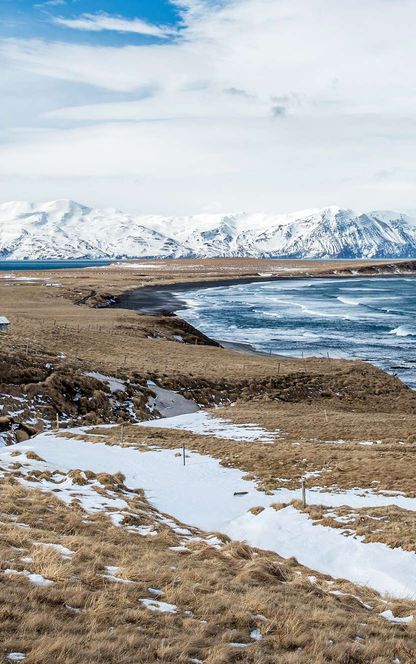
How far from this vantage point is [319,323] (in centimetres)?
9125

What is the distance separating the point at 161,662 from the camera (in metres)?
7.07

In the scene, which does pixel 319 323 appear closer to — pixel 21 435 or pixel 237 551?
pixel 21 435

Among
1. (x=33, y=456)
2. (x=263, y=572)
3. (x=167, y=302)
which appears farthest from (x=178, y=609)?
(x=167, y=302)

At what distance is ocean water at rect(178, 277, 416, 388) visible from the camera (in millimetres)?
66125

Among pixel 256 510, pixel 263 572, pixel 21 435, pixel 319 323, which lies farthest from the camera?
pixel 319 323

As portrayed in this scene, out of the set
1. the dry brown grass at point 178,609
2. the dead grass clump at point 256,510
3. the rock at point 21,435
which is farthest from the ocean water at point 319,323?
the dry brown grass at point 178,609

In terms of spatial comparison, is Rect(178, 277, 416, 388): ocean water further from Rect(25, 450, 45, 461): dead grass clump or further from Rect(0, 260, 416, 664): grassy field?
Rect(25, 450, 45, 461): dead grass clump

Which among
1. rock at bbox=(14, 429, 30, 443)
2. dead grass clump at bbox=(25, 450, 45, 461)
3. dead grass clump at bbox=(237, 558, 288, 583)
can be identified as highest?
dead grass clump at bbox=(237, 558, 288, 583)

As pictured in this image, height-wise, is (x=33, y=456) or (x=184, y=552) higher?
(x=184, y=552)

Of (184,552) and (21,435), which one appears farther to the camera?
(21,435)

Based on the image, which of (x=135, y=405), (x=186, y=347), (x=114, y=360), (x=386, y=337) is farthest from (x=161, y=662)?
(x=386, y=337)

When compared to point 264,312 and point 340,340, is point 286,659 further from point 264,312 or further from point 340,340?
point 264,312

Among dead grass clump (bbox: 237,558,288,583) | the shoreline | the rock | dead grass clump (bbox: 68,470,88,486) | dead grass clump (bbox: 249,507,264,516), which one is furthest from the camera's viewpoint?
the shoreline

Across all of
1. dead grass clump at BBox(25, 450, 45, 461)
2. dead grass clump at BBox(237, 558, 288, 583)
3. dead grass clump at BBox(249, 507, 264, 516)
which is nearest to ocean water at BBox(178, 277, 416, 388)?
dead grass clump at BBox(249, 507, 264, 516)
